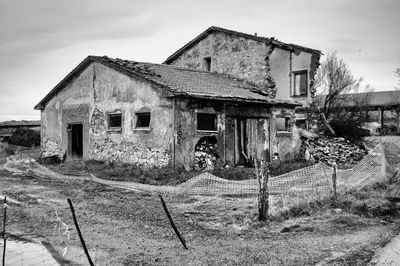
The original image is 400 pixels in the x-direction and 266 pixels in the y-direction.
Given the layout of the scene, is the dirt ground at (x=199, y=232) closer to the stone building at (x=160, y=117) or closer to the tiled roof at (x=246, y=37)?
the stone building at (x=160, y=117)

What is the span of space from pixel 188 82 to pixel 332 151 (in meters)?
8.01

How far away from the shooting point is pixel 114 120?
61.3ft

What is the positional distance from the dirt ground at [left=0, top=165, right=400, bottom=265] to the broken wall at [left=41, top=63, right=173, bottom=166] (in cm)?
543

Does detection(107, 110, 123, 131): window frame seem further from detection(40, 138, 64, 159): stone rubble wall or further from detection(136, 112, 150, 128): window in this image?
detection(40, 138, 64, 159): stone rubble wall

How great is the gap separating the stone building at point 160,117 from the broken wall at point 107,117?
4 centimetres

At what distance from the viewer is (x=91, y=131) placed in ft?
63.5

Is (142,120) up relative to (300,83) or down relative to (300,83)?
down

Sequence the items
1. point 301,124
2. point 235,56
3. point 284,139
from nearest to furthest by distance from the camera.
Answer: point 284,139 → point 235,56 → point 301,124

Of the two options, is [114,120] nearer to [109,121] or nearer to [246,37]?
[109,121]

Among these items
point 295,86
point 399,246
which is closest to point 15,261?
point 399,246

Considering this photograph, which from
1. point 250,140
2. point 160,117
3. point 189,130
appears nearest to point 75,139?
point 160,117

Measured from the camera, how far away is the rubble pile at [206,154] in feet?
54.6

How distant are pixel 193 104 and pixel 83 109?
6.05m

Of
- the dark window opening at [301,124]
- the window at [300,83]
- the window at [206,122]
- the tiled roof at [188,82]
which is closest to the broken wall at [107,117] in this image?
the tiled roof at [188,82]
